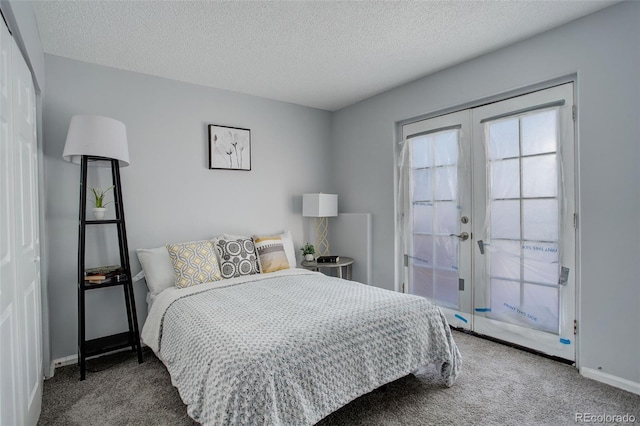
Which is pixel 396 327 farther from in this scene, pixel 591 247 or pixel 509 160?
pixel 509 160

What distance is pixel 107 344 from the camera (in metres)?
2.67

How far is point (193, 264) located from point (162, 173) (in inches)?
39.5

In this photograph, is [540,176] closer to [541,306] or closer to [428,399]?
[541,306]

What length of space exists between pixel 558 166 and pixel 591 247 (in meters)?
0.64

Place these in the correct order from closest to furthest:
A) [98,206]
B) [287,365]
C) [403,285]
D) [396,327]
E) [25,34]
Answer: [287,365] < [25,34] < [396,327] < [98,206] < [403,285]

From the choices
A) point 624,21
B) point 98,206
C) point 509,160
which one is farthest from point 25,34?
point 624,21

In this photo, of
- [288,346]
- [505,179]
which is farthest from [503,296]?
[288,346]

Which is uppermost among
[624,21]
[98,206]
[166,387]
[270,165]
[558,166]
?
[624,21]

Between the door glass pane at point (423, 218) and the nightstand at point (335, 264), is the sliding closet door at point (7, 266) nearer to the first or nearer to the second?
the nightstand at point (335, 264)

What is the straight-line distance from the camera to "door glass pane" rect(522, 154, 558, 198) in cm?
254

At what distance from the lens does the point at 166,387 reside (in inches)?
89.8

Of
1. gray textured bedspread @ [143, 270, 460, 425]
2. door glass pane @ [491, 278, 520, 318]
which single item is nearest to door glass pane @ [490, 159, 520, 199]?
door glass pane @ [491, 278, 520, 318]

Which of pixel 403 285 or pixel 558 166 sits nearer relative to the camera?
pixel 558 166

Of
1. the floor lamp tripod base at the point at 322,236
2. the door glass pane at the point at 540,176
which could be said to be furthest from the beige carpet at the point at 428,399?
the floor lamp tripod base at the point at 322,236
